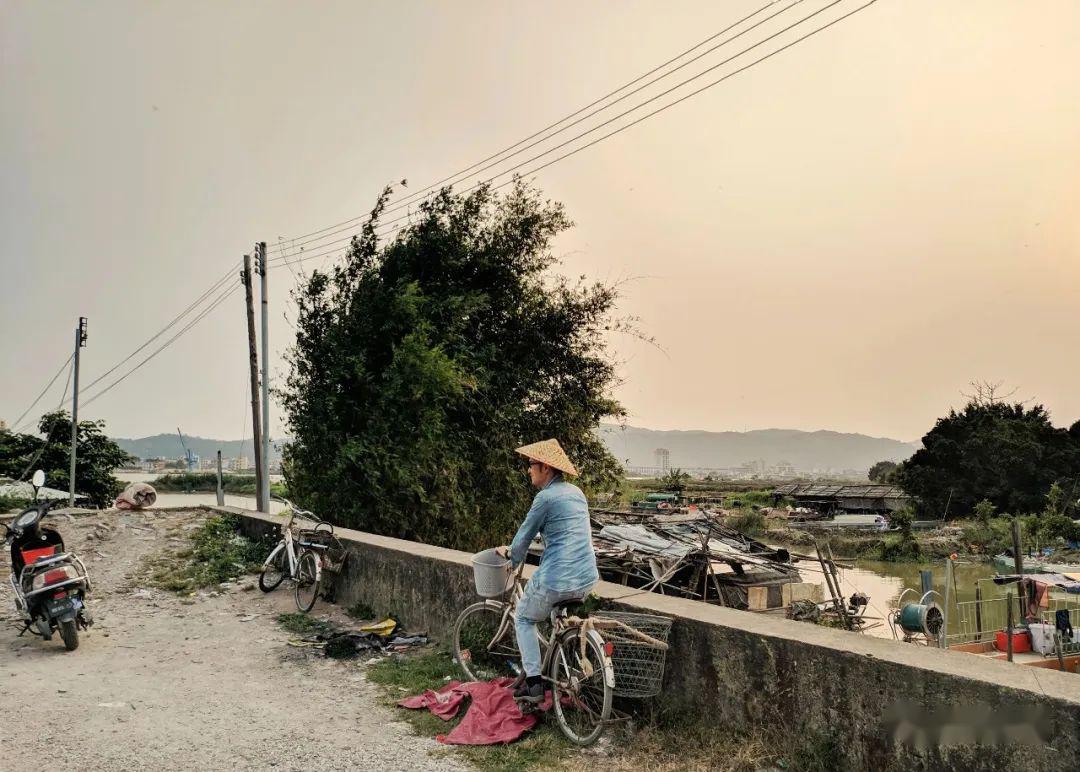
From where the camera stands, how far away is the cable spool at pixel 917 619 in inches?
506

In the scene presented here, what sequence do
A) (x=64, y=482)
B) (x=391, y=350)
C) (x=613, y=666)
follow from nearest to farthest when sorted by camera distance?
(x=613, y=666), (x=391, y=350), (x=64, y=482)

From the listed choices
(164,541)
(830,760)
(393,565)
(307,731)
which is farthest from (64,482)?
(830,760)

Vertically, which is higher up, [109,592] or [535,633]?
[535,633]

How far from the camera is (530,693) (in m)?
4.96

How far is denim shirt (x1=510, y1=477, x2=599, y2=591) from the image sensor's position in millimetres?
4824

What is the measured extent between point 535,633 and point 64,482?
4190 centimetres

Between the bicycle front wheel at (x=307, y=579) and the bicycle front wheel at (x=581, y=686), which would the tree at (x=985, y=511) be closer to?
the bicycle front wheel at (x=307, y=579)

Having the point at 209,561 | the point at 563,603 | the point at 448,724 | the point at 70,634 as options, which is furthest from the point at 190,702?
the point at 209,561

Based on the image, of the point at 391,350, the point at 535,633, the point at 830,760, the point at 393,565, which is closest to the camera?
the point at 830,760

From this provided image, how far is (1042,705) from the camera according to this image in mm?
3100

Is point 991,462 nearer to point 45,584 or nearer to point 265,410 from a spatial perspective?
point 265,410

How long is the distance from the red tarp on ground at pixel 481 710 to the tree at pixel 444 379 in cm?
888

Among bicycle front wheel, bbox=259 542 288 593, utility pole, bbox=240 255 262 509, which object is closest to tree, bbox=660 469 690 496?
utility pole, bbox=240 255 262 509

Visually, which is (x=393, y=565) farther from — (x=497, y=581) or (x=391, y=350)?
(x=391, y=350)
